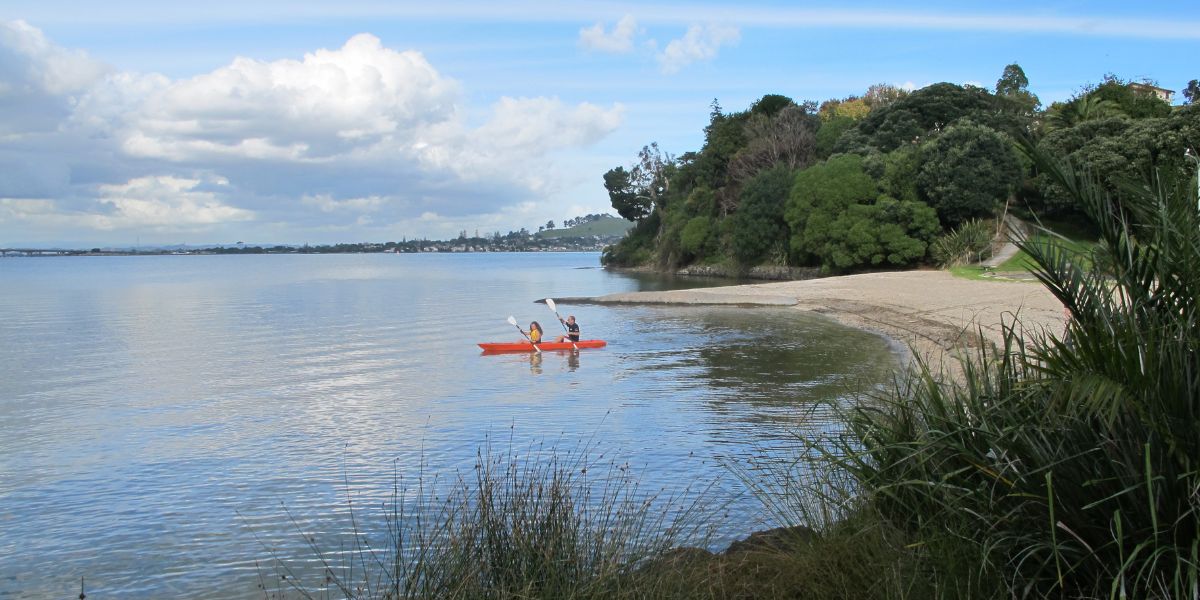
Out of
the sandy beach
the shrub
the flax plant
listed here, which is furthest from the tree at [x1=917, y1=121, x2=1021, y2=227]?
the flax plant

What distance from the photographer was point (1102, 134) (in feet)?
150

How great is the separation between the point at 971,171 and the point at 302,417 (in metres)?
39.9

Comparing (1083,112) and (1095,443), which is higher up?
(1083,112)

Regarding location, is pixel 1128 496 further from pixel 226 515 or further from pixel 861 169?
pixel 861 169

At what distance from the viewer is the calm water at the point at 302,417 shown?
9.02 metres

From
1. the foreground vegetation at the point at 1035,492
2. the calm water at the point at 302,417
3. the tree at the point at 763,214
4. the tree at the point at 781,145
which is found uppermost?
the tree at the point at 781,145

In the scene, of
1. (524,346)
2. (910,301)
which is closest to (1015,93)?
(910,301)

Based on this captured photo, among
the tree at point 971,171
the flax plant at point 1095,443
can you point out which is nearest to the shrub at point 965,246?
the tree at point 971,171

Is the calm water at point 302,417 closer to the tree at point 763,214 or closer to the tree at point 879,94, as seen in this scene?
the tree at point 763,214

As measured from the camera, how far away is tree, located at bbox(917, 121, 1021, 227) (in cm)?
4750

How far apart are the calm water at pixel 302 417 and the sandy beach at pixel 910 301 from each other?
172cm

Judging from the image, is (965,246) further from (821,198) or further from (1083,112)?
(1083,112)

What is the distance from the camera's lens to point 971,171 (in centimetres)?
4738

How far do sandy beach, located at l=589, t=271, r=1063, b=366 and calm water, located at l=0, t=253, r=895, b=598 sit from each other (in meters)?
1.72
